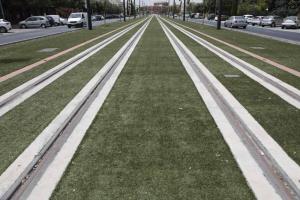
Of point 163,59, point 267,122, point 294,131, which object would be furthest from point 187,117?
point 163,59

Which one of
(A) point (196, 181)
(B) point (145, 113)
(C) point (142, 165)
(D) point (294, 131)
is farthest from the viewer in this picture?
(B) point (145, 113)

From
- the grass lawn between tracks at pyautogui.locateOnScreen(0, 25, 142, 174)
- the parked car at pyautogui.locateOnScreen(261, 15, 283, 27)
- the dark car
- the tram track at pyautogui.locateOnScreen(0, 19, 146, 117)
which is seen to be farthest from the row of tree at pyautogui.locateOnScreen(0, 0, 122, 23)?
the grass lawn between tracks at pyautogui.locateOnScreen(0, 25, 142, 174)

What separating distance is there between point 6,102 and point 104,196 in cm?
484

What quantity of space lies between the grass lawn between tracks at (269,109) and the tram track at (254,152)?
0.15m

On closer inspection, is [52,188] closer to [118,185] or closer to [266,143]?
[118,185]

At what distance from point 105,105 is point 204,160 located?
128 inches

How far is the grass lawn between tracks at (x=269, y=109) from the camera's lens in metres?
5.38

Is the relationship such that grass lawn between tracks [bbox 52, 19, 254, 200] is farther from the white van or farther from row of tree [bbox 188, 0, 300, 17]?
row of tree [bbox 188, 0, 300, 17]

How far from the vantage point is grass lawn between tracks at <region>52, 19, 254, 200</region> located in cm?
391

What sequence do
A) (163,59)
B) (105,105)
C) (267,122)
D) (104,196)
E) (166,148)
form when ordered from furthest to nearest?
(163,59)
(105,105)
(267,122)
(166,148)
(104,196)

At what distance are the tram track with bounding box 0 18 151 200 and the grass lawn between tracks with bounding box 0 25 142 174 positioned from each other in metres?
0.15

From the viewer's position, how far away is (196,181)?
4.10 metres

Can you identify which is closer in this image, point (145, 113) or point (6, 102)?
point (145, 113)

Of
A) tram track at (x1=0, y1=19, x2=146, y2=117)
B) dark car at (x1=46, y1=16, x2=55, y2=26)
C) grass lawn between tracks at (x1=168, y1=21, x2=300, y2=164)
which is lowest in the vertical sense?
dark car at (x1=46, y1=16, x2=55, y2=26)
